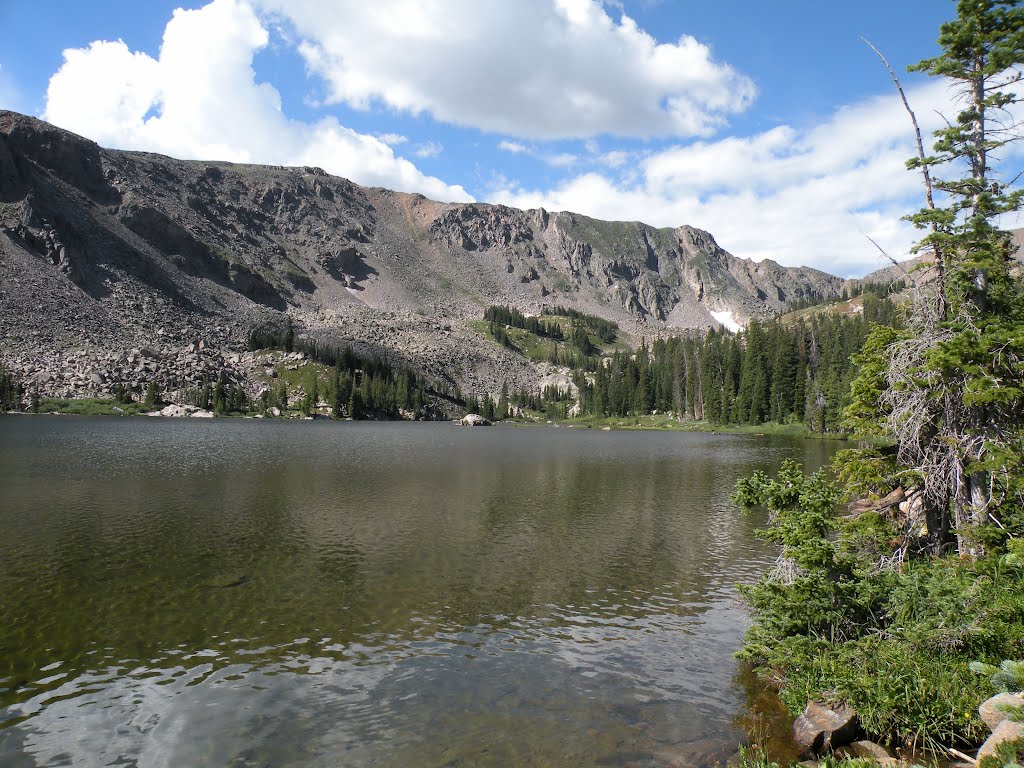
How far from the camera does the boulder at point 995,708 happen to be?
971cm

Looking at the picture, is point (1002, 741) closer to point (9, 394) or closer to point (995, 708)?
point (995, 708)

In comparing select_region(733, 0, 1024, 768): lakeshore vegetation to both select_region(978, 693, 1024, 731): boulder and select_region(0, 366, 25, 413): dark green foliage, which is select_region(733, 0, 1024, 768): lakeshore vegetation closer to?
select_region(978, 693, 1024, 731): boulder

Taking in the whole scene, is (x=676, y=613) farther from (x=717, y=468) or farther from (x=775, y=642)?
(x=717, y=468)

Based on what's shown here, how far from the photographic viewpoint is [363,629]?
1895 centimetres

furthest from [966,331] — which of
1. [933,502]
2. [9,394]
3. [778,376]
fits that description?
[9,394]

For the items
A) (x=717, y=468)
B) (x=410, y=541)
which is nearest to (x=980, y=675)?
(x=410, y=541)

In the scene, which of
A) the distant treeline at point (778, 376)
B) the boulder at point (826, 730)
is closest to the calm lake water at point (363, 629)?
the boulder at point (826, 730)

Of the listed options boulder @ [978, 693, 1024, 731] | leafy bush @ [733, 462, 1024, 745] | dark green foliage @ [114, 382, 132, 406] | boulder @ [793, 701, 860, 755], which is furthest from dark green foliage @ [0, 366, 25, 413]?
boulder @ [978, 693, 1024, 731]

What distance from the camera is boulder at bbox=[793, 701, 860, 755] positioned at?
12.0m

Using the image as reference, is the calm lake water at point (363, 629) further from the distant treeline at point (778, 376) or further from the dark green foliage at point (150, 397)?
the dark green foliage at point (150, 397)

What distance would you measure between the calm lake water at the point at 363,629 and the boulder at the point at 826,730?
1.62m

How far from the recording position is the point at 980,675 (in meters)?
11.7

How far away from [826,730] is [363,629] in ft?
43.1

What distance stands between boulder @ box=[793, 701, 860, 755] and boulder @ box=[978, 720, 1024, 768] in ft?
10.4
